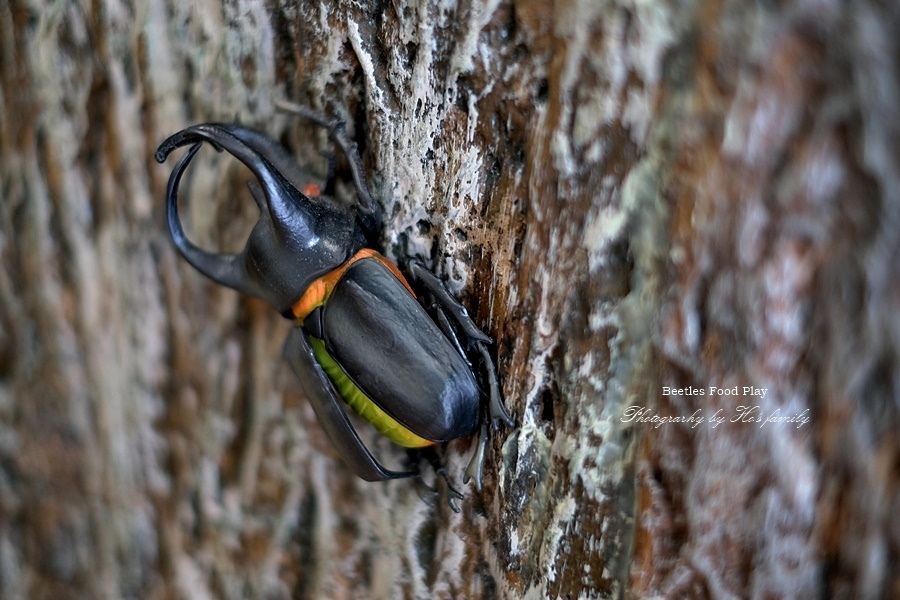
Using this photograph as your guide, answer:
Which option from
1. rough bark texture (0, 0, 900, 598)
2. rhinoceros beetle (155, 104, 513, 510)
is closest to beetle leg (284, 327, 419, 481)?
rhinoceros beetle (155, 104, 513, 510)

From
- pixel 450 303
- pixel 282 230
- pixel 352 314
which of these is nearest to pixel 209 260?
pixel 282 230

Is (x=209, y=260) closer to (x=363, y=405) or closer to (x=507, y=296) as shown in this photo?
(x=363, y=405)

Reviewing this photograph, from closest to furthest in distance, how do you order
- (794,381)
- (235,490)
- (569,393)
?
(794,381), (569,393), (235,490)

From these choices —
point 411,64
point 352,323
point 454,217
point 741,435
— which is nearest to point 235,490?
point 352,323

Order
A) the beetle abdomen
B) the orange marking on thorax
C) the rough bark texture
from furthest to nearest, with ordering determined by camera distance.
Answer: the orange marking on thorax < the beetle abdomen < the rough bark texture

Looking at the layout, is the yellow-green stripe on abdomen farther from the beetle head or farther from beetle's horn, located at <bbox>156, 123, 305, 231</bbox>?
beetle's horn, located at <bbox>156, 123, 305, 231</bbox>

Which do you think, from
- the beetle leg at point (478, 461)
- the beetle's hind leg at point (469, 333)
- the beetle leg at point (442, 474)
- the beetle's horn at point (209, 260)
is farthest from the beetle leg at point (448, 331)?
the beetle's horn at point (209, 260)

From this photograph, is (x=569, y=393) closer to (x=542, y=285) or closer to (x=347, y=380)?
(x=542, y=285)
